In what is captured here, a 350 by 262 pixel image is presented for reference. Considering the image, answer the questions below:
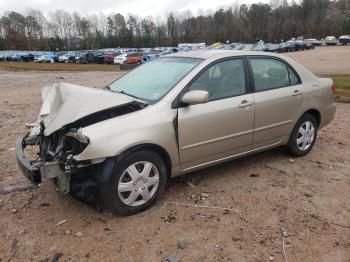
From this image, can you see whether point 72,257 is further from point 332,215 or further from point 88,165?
point 332,215

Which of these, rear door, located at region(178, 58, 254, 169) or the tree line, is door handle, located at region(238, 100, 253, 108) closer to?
rear door, located at region(178, 58, 254, 169)

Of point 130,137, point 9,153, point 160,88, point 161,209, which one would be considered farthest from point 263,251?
point 9,153

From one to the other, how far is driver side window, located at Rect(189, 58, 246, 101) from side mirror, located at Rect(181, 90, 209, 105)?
0.23 metres

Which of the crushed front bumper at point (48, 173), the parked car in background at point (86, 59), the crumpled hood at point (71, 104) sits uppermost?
the crumpled hood at point (71, 104)

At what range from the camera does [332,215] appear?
12.2ft

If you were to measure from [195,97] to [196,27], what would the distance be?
123 meters

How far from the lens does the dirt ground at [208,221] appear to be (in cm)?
314

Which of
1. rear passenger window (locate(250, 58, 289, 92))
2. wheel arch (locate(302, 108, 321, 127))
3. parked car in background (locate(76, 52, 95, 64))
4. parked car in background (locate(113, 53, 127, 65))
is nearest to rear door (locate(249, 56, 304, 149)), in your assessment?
rear passenger window (locate(250, 58, 289, 92))

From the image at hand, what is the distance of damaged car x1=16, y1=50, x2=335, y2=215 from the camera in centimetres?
342

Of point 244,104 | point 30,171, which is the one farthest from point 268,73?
point 30,171

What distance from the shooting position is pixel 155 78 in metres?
4.36

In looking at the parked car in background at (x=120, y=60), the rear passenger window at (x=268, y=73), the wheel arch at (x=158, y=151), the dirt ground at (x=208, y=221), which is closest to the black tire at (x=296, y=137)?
the dirt ground at (x=208, y=221)

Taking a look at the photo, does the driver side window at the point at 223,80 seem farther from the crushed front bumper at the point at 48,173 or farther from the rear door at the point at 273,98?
the crushed front bumper at the point at 48,173

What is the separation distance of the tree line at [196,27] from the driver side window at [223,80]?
3963 inches
